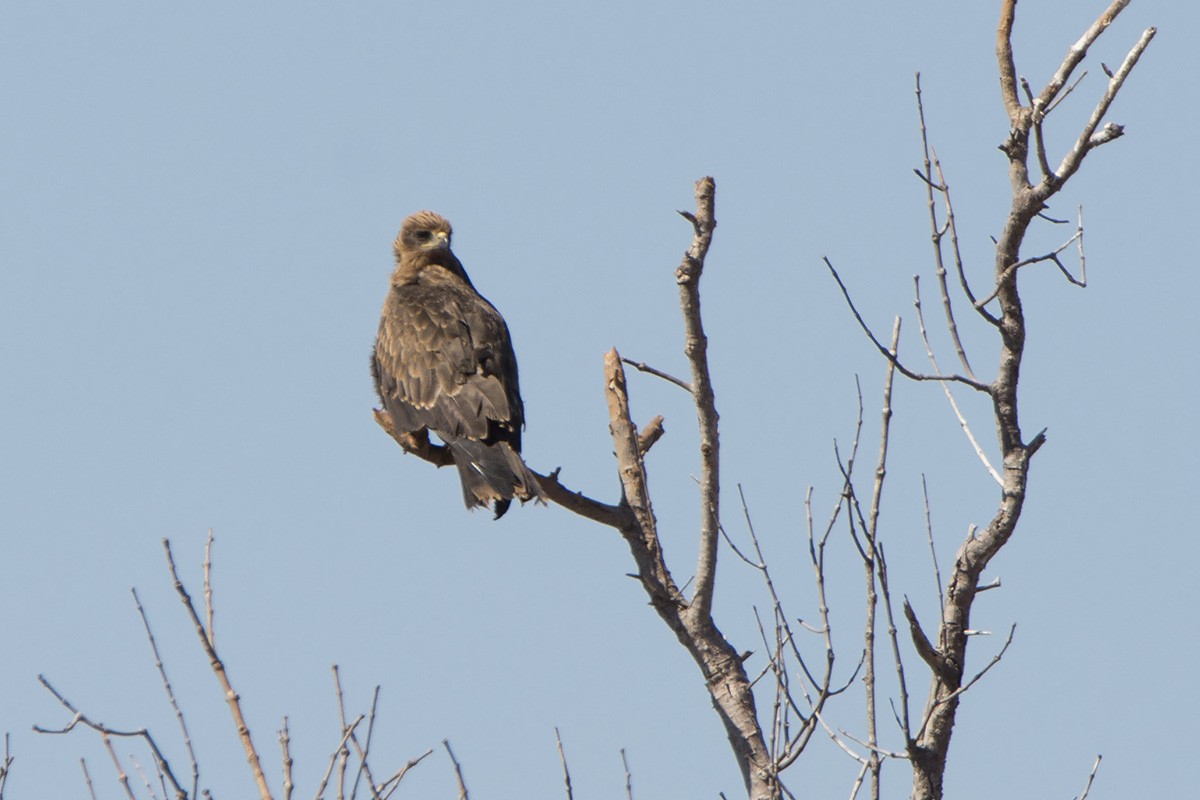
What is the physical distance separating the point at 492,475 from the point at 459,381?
0.88 metres

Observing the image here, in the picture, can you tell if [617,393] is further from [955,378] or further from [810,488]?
[955,378]

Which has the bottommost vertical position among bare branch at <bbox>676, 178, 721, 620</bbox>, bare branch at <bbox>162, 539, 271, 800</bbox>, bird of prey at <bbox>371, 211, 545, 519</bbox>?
bare branch at <bbox>162, 539, 271, 800</bbox>

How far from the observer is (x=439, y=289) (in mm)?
8148

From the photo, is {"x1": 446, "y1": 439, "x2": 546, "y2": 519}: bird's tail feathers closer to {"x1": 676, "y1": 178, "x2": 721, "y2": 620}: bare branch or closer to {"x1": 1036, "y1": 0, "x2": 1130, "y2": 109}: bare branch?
{"x1": 676, "y1": 178, "x2": 721, "y2": 620}: bare branch

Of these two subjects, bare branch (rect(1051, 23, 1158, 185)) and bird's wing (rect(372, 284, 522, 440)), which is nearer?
bare branch (rect(1051, 23, 1158, 185))

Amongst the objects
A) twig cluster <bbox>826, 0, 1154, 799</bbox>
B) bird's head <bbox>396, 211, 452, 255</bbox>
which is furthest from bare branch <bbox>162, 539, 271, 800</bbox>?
bird's head <bbox>396, 211, 452, 255</bbox>

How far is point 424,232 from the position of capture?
29.7ft

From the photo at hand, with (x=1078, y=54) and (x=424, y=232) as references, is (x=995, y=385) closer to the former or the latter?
(x=1078, y=54)

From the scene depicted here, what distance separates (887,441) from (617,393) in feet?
4.94

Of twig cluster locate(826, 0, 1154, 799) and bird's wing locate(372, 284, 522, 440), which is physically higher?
bird's wing locate(372, 284, 522, 440)

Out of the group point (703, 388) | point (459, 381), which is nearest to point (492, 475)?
point (459, 381)

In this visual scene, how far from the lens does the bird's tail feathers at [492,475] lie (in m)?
6.20

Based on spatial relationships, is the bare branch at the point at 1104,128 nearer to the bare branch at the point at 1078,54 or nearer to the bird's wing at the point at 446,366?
the bare branch at the point at 1078,54

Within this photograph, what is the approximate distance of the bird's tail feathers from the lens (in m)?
6.20
